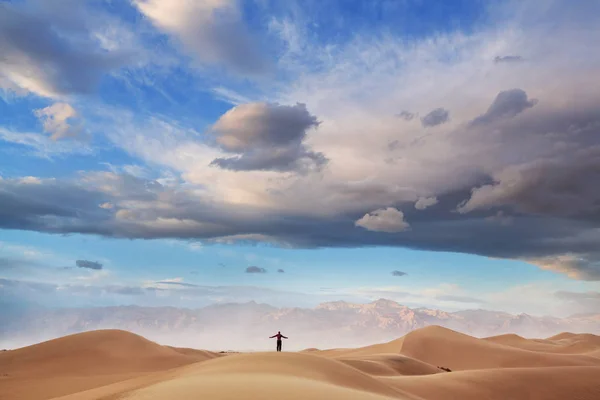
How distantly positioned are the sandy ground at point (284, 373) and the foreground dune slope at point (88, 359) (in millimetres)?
97

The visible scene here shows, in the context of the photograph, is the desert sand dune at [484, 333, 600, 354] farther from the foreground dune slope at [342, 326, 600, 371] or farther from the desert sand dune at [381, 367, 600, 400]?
the desert sand dune at [381, 367, 600, 400]

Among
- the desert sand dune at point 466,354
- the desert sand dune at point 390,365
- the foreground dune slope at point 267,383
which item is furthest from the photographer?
the desert sand dune at point 466,354

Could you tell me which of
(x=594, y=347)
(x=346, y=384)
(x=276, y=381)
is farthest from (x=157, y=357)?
(x=594, y=347)

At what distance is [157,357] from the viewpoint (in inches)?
2162

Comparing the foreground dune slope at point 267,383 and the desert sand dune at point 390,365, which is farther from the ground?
the foreground dune slope at point 267,383

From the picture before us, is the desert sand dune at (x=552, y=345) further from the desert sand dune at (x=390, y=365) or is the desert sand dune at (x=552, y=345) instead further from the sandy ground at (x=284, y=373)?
the desert sand dune at (x=390, y=365)

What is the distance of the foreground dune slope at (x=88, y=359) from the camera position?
4547cm

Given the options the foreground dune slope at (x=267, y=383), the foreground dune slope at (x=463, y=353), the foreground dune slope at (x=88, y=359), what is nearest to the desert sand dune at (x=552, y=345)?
the foreground dune slope at (x=463, y=353)

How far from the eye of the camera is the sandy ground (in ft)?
51.0

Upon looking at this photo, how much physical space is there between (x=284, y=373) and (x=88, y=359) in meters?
39.1

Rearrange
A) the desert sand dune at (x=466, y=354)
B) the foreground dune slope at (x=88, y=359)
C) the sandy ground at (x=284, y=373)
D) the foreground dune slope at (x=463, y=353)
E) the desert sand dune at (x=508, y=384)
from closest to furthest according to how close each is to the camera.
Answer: the sandy ground at (x=284, y=373), the desert sand dune at (x=508, y=384), the foreground dune slope at (x=88, y=359), the desert sand dune at (x=466, y=354), the foreground dune slope at (x=463, y=353)

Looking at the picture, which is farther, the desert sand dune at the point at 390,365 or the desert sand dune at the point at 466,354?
the desert sand dune at the point at 466,354

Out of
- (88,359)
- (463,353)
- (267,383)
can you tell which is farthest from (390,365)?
(267,383)

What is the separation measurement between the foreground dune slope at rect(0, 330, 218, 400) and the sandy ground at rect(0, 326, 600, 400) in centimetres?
10
